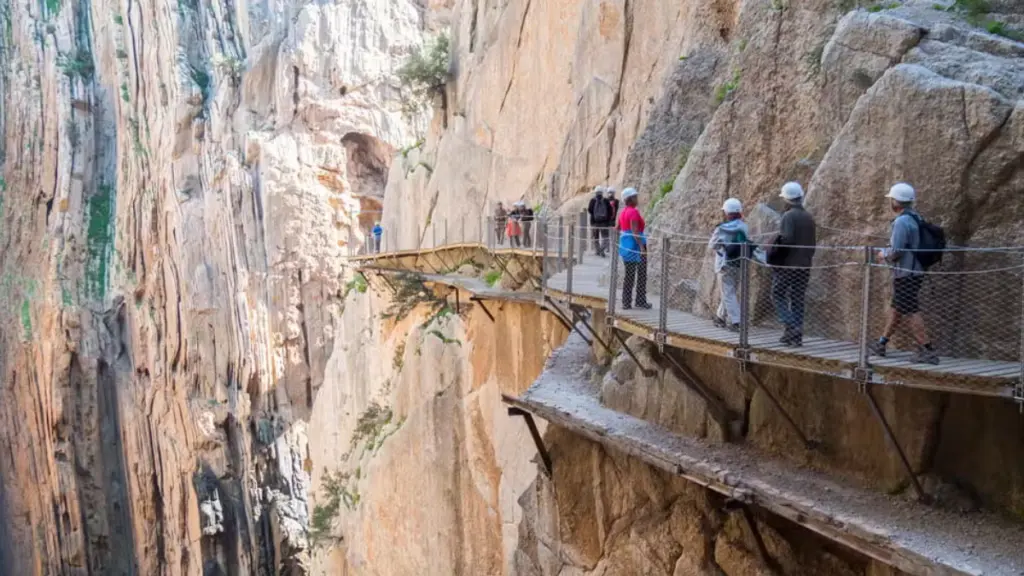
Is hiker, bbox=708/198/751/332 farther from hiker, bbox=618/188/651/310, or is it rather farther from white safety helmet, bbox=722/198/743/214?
hiker, bbox=618/188/651/310

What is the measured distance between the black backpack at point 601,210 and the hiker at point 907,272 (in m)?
6.99

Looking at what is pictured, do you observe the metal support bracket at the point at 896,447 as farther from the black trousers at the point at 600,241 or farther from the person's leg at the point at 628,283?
the black trousers at the point at 600,241

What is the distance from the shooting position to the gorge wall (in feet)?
19.5

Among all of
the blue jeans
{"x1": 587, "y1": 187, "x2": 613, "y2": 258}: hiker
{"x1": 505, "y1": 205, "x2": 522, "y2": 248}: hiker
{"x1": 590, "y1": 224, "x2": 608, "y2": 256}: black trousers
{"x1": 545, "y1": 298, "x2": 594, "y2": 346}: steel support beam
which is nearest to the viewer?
the blue jeans

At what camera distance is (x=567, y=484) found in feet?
28.1

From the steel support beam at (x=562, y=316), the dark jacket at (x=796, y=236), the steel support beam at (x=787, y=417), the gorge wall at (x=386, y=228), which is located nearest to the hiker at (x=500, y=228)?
the gorge wall at (x=386, y=228)

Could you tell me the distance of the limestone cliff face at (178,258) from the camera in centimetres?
3275

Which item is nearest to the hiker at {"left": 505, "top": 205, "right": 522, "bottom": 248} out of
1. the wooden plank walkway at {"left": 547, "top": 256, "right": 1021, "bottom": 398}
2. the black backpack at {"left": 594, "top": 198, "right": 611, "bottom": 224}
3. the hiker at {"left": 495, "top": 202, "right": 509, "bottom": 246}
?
the hiker at {"left": 495, "top": 202, "right": 509, "bottom": 246}

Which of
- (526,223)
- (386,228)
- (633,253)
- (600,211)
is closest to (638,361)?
(633,253)

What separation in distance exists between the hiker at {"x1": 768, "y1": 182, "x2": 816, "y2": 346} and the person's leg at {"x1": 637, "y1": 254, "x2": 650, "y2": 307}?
6.71 feet

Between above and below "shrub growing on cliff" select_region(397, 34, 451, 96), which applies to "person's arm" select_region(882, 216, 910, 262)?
below

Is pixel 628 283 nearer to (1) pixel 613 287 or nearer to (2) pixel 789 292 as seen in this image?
(1) pixel 613 287

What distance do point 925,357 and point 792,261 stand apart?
3.86 feet

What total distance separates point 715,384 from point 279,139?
2927cm
